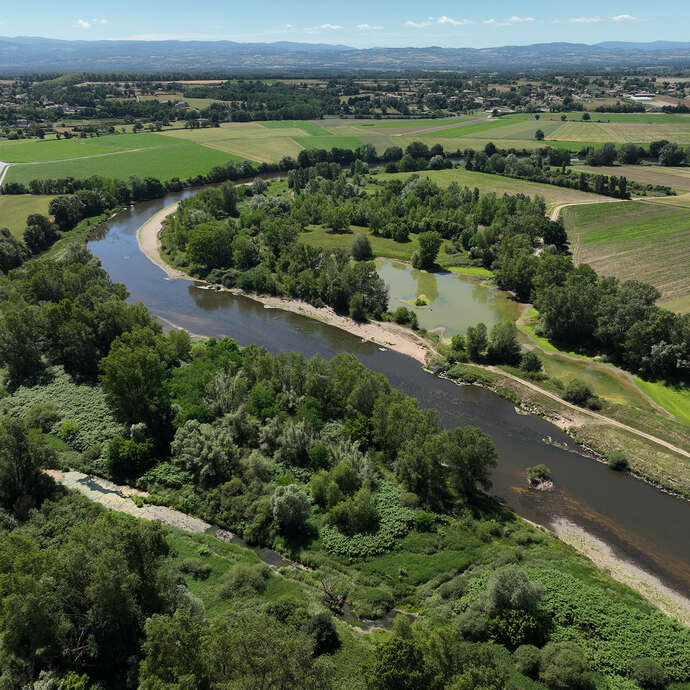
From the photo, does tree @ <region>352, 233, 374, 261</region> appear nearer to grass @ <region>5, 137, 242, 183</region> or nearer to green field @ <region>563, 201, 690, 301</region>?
green field @ <region>563, 201, 690, 301</region>

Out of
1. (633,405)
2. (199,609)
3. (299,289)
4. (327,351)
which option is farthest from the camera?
(299,289)

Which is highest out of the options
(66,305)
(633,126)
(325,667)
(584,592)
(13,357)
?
(633,126)

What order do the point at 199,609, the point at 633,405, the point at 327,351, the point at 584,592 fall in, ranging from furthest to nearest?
the point at 327,351 < the point at 633,405 < the point at 584,592 < the point at 199,609

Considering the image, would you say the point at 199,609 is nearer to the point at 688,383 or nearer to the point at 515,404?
the point at 515,404

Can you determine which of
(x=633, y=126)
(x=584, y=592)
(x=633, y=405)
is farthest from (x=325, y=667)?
(x=633, y=126)

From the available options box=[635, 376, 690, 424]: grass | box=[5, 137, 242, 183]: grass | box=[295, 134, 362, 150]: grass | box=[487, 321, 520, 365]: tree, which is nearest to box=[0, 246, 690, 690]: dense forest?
box=[487, 321, 520, 365]: tree

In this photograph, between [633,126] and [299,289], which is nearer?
[299,289]

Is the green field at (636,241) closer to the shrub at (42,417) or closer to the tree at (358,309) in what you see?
the tree at (358,309)

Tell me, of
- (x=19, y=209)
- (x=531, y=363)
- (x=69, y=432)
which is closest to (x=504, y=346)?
(x=531, y=363)
